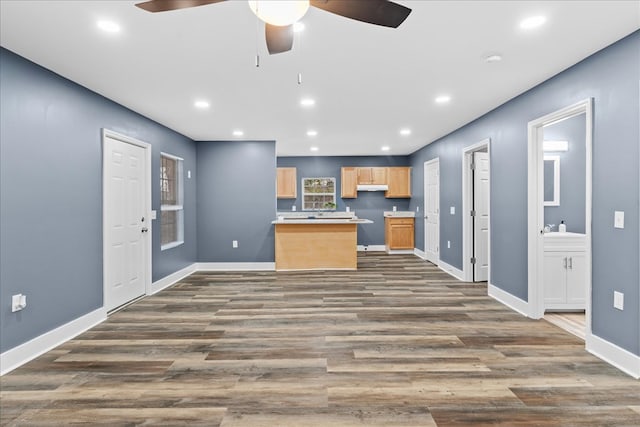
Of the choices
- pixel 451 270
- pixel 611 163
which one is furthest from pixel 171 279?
pixel 611 163

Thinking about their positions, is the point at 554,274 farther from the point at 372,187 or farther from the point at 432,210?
the point at 372,187

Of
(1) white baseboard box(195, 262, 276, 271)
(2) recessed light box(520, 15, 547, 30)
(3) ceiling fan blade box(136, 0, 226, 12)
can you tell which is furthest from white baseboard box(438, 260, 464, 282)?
(3) ceiling fan blade box(136, 0, 226, 12)

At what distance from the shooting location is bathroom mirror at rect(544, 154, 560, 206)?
4551 millimetres

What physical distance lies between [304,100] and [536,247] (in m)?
3.04

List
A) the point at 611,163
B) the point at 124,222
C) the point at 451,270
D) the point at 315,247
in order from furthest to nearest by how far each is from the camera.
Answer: the point at 315,247, the point at 451,270, the point at 124,222, the point at 611,163

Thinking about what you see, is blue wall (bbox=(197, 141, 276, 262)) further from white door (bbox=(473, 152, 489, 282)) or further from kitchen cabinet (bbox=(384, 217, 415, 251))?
white door (bbox=(473, 152, 489, 282))

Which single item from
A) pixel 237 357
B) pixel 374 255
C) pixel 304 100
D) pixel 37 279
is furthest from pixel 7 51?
pixel 374 255

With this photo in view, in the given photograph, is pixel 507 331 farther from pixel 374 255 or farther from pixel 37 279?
pixel 374 255

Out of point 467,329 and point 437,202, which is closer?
point 467,329

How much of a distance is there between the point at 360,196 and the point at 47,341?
7.11 metres

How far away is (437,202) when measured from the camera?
6934mm

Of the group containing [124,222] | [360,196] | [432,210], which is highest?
[360,196]

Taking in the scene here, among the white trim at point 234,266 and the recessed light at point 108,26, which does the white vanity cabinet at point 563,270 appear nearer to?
the white trim at point 234,266

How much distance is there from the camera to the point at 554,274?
12.7ft
